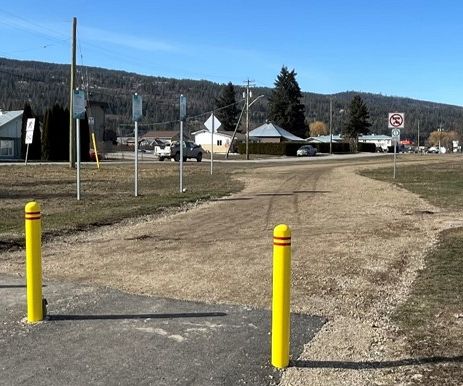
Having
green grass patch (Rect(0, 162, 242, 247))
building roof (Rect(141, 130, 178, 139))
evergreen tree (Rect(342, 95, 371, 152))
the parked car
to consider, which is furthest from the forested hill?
green grass patch (Rect(0, 162, 242, 247))

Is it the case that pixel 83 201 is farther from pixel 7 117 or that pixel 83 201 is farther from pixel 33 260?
pixel 7 117

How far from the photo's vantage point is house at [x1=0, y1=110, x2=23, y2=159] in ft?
196

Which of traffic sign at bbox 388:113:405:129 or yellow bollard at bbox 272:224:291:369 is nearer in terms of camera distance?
yellow bollard at bbox 272:224:291:369

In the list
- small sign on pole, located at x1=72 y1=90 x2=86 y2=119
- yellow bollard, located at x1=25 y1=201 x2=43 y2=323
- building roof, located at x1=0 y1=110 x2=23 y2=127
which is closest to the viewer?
yellow bollard, located at x1=25 y1=201 x2=43 y2=323

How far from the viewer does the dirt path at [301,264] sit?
5.05 metres

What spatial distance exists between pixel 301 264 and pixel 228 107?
393 feet

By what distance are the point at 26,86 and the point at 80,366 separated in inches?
3893

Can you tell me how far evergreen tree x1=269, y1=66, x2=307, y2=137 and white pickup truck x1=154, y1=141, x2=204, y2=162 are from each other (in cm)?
6218

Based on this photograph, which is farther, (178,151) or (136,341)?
(178,151)

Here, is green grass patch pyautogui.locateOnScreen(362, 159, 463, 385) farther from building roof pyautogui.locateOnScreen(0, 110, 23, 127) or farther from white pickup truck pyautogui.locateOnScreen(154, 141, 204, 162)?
building roof pyautogui.locateOnScreen(0, 110, 23, 127)

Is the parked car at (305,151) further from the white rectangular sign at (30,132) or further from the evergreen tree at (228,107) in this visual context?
the white rectangular sign at (30,132)

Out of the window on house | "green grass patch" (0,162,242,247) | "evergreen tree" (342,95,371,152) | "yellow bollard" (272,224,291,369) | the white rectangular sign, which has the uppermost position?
"evergreen tree" (342,95,371,152)

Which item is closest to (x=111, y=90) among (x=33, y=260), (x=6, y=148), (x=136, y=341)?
(x=6, y=148)

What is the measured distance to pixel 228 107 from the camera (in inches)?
4983
